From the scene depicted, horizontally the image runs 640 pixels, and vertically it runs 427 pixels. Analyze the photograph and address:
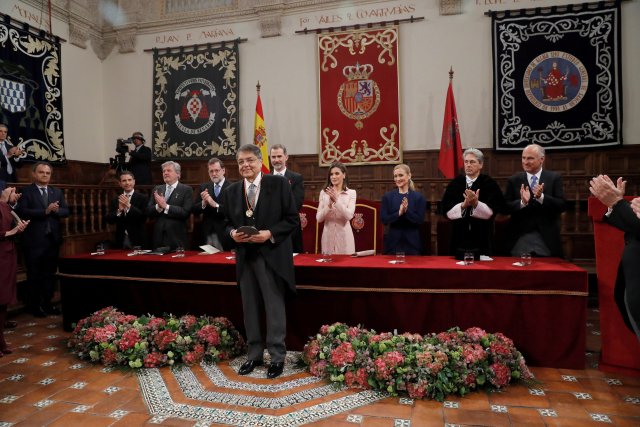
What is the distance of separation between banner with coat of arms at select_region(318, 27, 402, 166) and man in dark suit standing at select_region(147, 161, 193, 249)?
361 cm

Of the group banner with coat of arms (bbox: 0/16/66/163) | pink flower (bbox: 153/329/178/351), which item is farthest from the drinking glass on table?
banner with coat of arms (bbox: 0/16/66/163)

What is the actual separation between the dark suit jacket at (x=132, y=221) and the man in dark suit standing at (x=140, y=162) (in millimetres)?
2770

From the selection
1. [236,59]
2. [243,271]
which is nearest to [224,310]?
[243,271]

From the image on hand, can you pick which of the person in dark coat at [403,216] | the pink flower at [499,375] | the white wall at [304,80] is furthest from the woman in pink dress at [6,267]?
the white wall at [304,80]

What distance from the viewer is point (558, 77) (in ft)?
22.9

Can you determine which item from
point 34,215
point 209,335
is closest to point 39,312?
point 34,215

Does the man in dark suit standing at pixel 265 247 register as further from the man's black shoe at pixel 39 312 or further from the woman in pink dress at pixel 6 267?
the man's black shoe at pixel 39 312

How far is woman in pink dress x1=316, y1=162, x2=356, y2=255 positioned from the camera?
4.13 meters

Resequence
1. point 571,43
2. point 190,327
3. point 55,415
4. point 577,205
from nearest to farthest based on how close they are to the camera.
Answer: point 55,415, point 190,327, point 577,205, point 571,43

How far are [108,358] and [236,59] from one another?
6.05m

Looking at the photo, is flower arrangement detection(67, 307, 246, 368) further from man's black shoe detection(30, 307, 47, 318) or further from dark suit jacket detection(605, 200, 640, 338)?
dark suit jacket detection(605, 200, 640, 338)

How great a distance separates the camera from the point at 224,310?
3.84 meters

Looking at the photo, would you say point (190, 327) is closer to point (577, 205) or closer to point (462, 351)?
point (462, 351)

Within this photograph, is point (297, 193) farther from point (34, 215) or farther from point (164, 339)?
point (34, 215)
